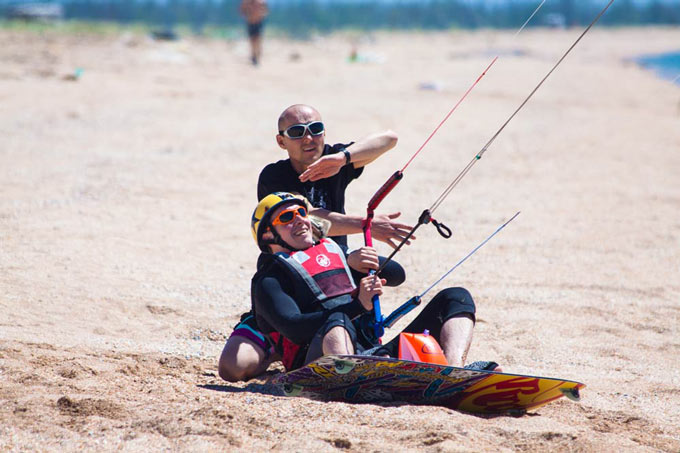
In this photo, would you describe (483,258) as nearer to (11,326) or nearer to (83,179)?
Answer: (11,326)

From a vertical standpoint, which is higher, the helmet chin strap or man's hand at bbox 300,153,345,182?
man's hand at bbox 300,153,345,182

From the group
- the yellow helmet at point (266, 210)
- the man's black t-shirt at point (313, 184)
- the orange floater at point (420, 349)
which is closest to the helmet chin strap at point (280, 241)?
the yellow helmet at point (266, 210)

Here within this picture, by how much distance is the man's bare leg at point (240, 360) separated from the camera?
4176 mm

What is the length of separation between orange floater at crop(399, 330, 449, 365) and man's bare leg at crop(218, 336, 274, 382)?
2.93 ft

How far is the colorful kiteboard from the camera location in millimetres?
3523

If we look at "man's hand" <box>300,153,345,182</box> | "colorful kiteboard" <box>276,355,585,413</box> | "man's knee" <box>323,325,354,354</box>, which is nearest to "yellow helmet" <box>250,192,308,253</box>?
"man's hand" <box>300,153,345,182</box>

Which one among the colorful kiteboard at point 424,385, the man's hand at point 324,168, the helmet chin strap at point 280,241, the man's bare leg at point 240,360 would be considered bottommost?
→ the man's bare leg at point 240,360

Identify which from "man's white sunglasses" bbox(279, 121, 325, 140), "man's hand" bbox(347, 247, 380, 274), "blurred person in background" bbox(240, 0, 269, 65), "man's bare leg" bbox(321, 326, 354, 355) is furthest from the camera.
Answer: "blurred person in background" bbox(240, 0, 269, 65)

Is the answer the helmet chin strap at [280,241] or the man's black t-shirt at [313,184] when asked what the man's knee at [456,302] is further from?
the helmet chin strap at [280,241]

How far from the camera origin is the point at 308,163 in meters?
4.63

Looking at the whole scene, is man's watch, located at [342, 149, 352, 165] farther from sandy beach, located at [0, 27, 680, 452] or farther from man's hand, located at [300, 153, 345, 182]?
sandy beach, located at [0, 27, 680, 452]

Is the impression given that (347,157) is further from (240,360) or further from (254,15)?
(254,15)

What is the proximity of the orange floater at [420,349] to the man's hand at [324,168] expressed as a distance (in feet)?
3.68

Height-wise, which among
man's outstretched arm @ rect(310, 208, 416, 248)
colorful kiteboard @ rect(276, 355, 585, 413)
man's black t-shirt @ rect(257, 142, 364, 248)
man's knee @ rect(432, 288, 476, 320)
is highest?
man's black t-shirt @ rect(257, 142, 364, 248)
